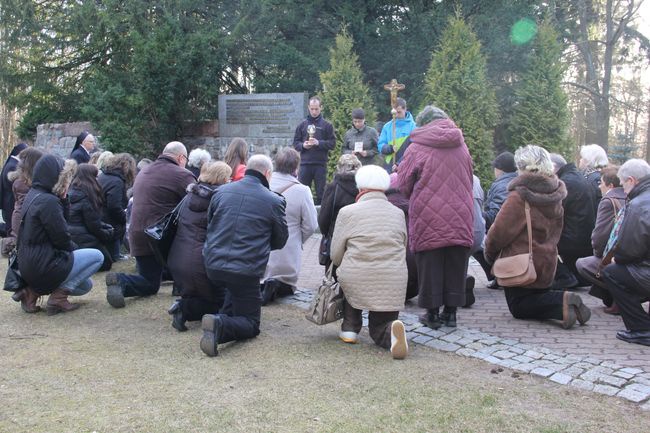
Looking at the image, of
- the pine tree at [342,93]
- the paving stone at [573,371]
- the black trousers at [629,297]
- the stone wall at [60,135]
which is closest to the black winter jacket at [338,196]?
the black trousers at [629,297]

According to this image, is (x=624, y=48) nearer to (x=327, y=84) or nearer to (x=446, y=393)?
(x=327, y=84)

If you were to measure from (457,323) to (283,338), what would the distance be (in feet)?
5.54

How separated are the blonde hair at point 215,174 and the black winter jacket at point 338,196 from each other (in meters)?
1.07

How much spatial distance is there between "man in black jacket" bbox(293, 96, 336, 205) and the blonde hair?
5502 mm

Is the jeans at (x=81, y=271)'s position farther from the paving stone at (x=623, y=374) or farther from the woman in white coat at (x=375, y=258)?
the paving stone at (x=623, y=374)

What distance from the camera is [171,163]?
725cm

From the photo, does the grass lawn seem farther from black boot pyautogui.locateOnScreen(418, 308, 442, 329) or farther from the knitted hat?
→ the knitted hat

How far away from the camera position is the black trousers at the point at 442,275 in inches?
230

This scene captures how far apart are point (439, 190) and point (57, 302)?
13.4ft

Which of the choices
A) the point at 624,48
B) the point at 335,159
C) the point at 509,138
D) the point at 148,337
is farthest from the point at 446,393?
the point at 624,48

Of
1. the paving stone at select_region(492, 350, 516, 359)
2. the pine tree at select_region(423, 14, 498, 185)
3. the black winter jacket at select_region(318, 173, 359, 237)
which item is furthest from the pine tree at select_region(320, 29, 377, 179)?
the paving stone at select_region(492, 350, 516, 359)

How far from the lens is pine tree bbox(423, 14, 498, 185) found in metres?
14.3

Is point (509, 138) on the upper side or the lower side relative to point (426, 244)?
upper

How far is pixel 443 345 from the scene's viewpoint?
570cm
